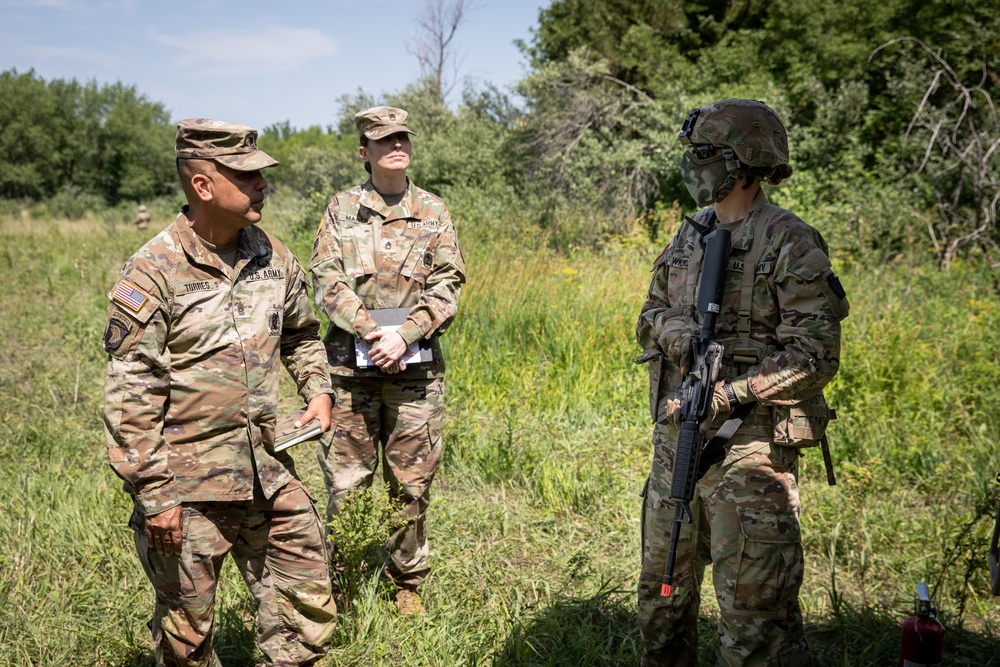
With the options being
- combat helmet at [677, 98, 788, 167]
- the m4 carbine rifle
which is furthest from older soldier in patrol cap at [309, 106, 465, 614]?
combat helmet at [677, 98, 788, 167]

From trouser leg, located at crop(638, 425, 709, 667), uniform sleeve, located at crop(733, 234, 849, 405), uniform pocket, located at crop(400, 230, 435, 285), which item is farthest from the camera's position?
uniform pocket, located at crop(400, 230, 435, 285)

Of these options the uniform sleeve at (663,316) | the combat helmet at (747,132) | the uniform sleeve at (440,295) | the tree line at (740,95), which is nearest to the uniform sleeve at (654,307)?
the uniform sleeve at (663,316)

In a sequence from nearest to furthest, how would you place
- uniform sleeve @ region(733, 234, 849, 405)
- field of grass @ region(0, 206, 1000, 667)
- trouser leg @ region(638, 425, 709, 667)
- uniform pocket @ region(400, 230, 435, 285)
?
uniform sleeve @ region(733, 234, 849, 405)
trouser leg @ region(638, 425, 709, 667)
field of grass @ region(0, 206, 1000, 667)
uniform pocket @ region(400, 230, 435, 285)

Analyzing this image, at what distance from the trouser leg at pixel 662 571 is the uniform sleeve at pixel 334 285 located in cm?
156

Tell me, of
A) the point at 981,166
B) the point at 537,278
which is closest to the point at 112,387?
the point at 537,278

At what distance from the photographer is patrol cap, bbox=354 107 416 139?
12.3 ft

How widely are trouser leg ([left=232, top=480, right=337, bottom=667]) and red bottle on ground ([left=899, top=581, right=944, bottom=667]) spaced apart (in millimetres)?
2100

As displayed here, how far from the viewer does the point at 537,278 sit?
24.3 feet

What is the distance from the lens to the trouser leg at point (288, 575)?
115 inches

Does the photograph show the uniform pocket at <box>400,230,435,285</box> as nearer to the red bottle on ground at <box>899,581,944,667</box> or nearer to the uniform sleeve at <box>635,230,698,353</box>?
Answer: the uniform sleeve at <box>635,230,698,353</box>

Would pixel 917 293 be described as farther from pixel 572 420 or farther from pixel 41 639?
pixel 41 639

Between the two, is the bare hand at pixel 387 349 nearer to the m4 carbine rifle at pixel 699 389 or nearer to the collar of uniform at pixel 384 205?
the collar of uniform at pixel 384 205

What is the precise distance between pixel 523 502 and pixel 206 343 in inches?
101

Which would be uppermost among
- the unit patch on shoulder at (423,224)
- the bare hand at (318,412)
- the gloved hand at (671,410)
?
the unit patch on shoulder at (423,224)
